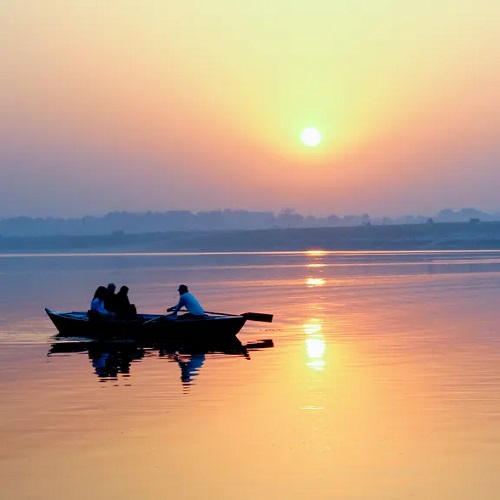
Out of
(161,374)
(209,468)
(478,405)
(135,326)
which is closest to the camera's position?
(209,468)

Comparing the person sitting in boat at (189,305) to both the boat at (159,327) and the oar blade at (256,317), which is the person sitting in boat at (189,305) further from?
the oar blade at (256,317)

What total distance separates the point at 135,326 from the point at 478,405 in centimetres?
1651

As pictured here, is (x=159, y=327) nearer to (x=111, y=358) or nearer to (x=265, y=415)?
(x=111, y=358)

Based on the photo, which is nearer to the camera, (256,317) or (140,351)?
(140,351)

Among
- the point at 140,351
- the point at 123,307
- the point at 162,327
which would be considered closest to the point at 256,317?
the point at 162,327

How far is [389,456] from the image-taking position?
1549cm

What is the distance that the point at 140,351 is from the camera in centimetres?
3125

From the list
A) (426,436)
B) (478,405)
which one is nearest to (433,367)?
(478,405)

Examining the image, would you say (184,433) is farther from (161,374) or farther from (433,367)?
(433,367)

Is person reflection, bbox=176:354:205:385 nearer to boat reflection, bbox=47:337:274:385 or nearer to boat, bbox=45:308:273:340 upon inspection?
boat reflection, bbox=47:337:274:385

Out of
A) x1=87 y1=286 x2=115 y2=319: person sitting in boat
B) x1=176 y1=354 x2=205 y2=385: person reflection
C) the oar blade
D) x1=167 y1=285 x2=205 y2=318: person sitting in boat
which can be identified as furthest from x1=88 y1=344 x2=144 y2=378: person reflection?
the oar blade

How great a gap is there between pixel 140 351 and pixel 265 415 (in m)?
12.8

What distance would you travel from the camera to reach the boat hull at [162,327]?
1318 inches

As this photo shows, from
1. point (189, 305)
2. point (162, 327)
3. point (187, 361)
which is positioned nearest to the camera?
point (187, 361)
